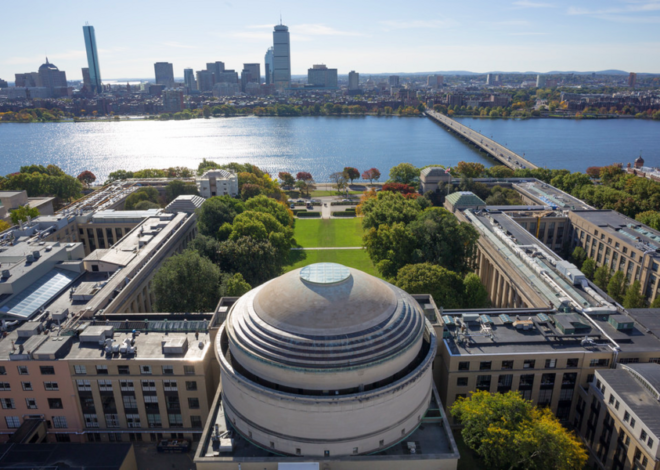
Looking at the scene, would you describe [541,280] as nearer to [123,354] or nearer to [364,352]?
[364,352]

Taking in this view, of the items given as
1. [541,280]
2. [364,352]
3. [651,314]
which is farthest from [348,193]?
[364,352]

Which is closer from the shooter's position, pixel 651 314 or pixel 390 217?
pixel 651 314

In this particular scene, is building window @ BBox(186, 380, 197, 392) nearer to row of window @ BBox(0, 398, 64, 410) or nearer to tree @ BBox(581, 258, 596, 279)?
row of window @ BBox(0, 398, 64, 410)

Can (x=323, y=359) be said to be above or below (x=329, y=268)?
below

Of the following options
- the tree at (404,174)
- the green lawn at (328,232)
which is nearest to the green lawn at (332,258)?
the green lawn at (328,232)

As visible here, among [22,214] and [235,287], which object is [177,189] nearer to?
[22,214]

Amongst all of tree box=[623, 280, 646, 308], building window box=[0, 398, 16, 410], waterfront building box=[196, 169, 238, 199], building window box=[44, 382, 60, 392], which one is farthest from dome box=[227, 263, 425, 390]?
waterfront building box=[196, 169, 238, 199]
